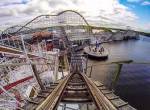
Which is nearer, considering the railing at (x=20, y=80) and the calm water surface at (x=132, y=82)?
the railing at (x=20, y=80)

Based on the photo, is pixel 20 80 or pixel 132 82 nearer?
pixel 20 80

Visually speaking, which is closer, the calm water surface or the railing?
the railing

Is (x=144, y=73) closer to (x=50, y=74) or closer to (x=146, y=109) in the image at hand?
(x=146, y=109)

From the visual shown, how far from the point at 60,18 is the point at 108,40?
4724cm

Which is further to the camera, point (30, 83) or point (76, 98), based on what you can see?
point (30, 83)

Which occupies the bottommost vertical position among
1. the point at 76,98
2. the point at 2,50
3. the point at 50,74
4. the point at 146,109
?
the point at 146,109

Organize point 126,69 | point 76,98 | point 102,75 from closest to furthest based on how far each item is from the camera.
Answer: point 76,98
point 102,75
point 126,69

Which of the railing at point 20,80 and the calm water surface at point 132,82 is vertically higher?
the railing at point 20,80

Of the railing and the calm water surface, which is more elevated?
the railing

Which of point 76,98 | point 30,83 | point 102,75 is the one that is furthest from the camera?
point 102,75

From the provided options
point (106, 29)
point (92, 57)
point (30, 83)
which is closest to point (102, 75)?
point (92, 57)

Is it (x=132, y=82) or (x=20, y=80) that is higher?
(x=20, y=80)

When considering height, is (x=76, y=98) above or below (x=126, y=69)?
above

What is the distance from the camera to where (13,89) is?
1156 centimetres
